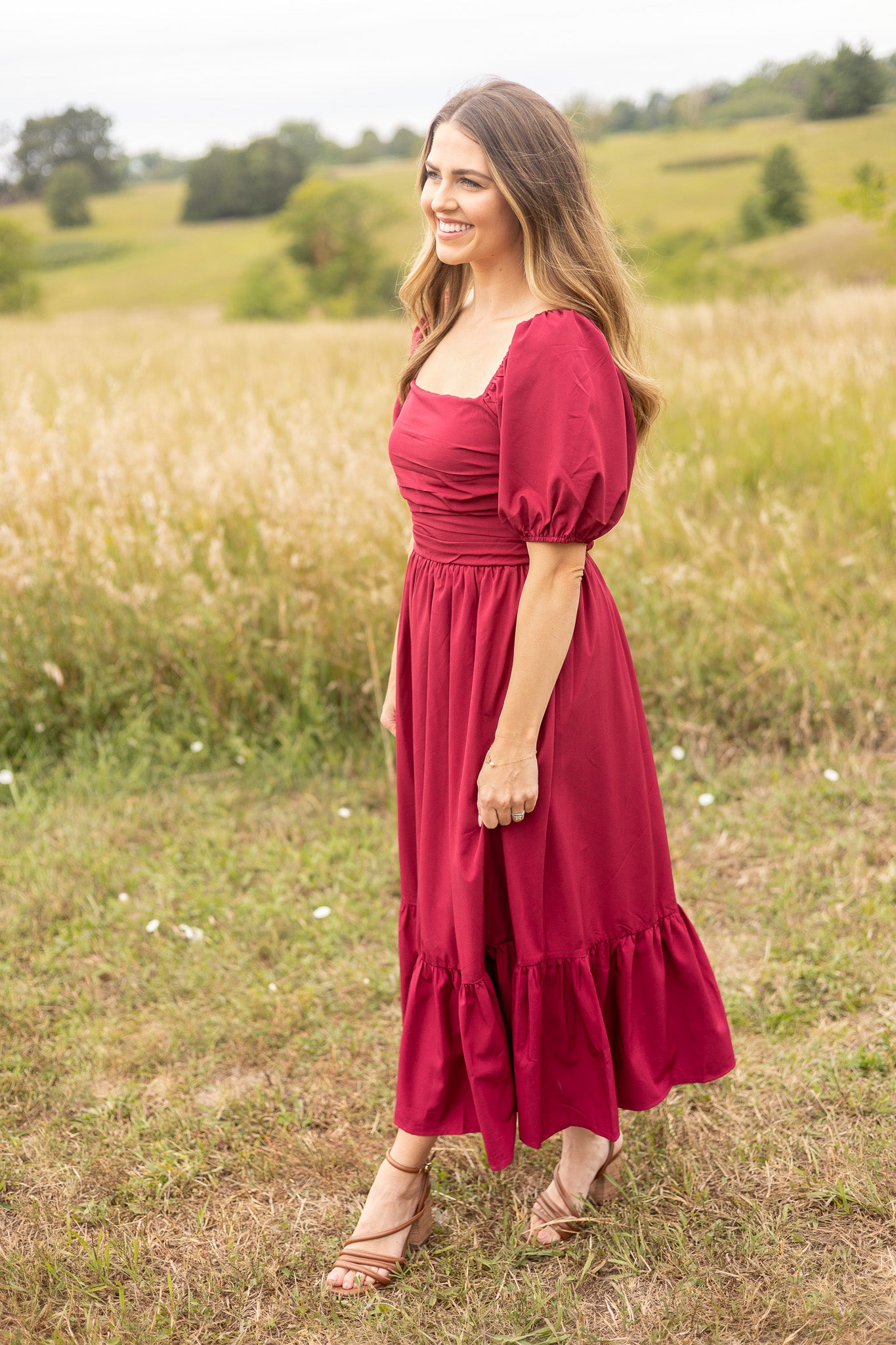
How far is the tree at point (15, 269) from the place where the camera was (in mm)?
37438

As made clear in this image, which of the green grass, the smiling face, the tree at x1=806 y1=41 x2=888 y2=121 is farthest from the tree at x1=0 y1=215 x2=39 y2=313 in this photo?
the smiling face

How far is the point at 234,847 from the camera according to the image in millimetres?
3402

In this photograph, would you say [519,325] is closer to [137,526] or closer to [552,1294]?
[552,1294]

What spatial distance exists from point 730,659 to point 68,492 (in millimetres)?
2730

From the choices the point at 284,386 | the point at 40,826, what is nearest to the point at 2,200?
the point at 284,386

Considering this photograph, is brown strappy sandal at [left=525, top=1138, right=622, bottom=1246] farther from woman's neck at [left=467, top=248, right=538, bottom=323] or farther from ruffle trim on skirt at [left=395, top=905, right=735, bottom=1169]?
woman's neck at [left=467, top=248, right=538, bottom=323]

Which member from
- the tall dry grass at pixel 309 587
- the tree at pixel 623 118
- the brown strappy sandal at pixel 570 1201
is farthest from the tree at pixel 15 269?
the brown strappy sandal at pixel 570 1201

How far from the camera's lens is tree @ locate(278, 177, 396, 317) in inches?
1533

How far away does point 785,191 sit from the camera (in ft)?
105

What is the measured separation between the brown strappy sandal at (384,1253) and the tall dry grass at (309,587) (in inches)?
77.5

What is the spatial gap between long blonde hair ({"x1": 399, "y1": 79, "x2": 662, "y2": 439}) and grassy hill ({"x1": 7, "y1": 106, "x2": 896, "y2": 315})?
12.3 m

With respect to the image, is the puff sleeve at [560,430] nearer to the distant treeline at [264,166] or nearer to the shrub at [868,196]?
the shrub at [868,196]

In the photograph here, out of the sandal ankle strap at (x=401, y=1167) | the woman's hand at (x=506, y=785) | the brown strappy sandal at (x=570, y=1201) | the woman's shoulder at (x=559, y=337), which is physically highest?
the woman's shoulder at (x=559, y=337)

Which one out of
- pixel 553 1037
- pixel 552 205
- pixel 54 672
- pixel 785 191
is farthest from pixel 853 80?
pixel 785 191
